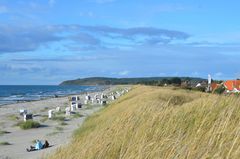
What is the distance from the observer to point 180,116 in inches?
282

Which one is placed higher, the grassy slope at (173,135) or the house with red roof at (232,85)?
the house with red roof at (232,85)

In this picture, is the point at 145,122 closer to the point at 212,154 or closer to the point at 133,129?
the point at 133,129

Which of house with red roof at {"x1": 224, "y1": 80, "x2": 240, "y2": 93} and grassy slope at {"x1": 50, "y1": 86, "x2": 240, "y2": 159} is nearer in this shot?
grassy slope at {"x1": 50, "y1": 86, "x2": 240, "y2": 159}

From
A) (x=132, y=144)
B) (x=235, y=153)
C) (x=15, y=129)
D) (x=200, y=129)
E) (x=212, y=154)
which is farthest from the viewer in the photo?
(x=15, y=129)

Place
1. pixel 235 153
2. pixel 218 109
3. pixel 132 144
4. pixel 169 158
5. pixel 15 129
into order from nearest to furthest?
pixel 235 153
pixel 169 158
pixel 132 144
pixel 218 109
pixel 15 129

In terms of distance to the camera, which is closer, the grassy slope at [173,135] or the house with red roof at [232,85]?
the grassy slope at [173,135]

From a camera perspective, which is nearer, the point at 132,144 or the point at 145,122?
the point at 132,144

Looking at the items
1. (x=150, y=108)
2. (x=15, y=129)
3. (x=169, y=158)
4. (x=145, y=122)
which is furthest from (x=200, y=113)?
(x=15, y=129)

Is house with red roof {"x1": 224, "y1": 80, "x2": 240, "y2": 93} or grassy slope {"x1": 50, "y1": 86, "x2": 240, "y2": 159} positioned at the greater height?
house with red roof {"x1": 224, "y1": 80, "x2": 240, "y2": 93}

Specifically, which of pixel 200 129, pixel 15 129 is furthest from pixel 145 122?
pixel 15 129

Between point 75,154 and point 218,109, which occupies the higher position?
point 218,109

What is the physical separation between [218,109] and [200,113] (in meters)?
0.31

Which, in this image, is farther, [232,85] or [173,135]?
[232,85]

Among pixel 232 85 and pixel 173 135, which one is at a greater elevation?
pixel 232 85
